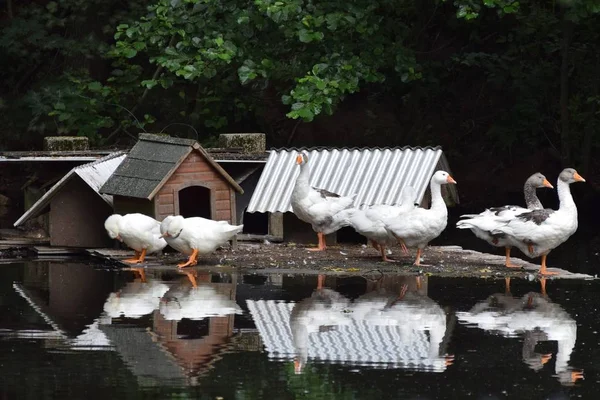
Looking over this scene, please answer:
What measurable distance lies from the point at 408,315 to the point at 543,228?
3424 mm

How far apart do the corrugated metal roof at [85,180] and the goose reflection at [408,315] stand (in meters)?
5.30

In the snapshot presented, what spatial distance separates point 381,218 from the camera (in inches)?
665

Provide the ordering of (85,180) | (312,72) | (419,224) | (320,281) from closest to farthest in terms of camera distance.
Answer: (320,281) → (419,224) → (85,180) → (312,72)

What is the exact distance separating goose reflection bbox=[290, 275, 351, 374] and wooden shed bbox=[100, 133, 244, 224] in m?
3.57

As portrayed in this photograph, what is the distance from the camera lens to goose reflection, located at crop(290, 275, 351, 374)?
38.7ft

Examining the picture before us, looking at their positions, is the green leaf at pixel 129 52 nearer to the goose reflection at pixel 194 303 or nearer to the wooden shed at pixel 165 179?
the wooden shed at pixel 165 179

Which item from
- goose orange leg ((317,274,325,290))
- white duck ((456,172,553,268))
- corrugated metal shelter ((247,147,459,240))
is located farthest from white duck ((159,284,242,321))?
corrugated metal shelter ((247,147,459,240))

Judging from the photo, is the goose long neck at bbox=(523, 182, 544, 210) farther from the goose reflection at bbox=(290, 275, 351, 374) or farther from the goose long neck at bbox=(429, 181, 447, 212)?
the goose reflection at bbox=(290, 275, 351, 374)

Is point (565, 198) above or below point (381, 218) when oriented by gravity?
above

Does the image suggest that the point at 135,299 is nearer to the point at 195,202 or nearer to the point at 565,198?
the point at 565,198

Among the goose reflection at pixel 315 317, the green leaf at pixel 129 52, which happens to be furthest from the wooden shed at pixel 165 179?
the green leaf at pixel 129 52

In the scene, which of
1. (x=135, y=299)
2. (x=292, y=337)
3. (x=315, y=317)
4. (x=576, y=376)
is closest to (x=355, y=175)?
(x=135, y=299)

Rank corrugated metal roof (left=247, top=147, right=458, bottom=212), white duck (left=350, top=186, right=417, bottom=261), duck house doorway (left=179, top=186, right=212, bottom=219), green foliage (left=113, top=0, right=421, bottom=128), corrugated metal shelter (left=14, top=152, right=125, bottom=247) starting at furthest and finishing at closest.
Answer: green foliage (left=113, top=0, right=421, bottom=128) → duck house doorway (left=179, top=186, right=212, bottom=219) → corrugated metal roof (left=247, top=147, right=458, bottom=212) → corrugated metal shelter (left=14, top=152, right=125, bottom=247) → white duck (left=350, top=186, right=417, bottom=261)

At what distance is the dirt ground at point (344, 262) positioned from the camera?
16.5 meters
